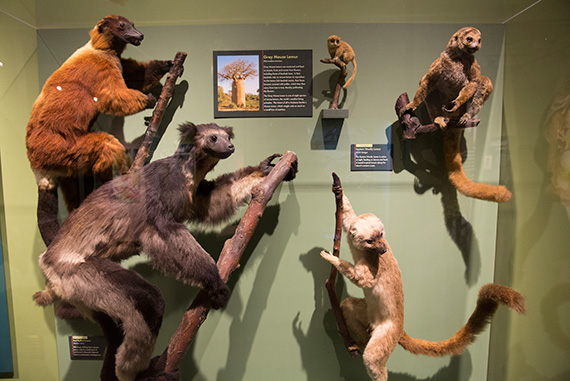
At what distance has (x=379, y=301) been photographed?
1.48m

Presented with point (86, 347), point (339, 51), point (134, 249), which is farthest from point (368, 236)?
point (86, 347)

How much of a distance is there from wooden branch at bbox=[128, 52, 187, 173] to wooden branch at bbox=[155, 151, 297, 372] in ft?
1.75

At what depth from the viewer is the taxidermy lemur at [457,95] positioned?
150 cm

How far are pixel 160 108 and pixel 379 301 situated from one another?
4.25 feet

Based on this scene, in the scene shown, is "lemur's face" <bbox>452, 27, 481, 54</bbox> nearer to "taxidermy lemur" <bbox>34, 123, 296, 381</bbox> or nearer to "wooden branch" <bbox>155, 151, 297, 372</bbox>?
"wooden branch" <bbox>155, 151, 297, 372</bbox>

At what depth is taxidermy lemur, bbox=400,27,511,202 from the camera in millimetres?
1504

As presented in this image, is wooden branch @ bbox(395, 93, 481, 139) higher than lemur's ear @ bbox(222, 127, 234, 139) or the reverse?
higher

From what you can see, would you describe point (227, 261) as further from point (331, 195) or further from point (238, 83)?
point (238, 83)

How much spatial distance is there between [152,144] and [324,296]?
113cm

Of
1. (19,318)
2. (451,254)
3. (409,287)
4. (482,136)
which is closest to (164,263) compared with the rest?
(19,318)

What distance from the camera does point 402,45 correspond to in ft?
5.44

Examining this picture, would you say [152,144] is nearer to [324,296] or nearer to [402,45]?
[324,296]

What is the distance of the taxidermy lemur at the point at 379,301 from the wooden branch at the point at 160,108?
862 mm

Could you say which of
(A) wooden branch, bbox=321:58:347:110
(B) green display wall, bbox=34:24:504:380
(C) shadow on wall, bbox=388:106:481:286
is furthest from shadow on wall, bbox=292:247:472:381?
(A) wooden branch, bbox=321:58:347:110
